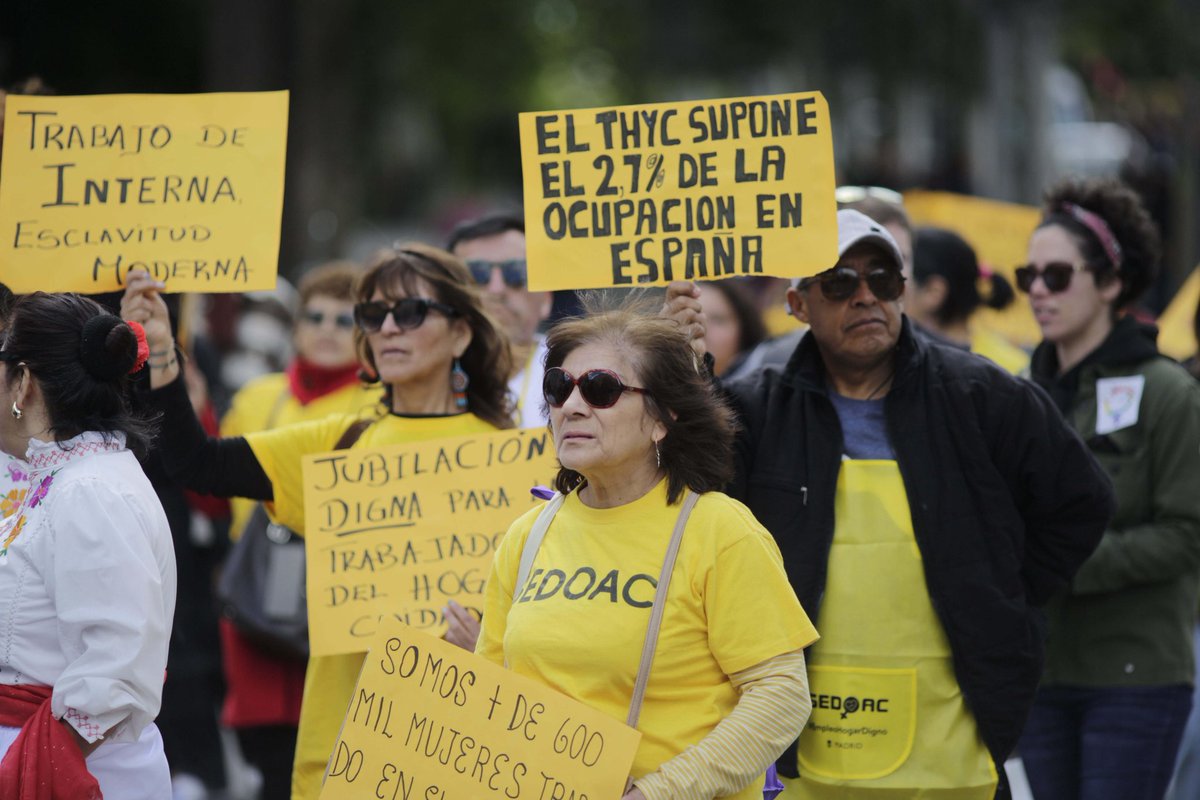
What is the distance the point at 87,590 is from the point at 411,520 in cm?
132

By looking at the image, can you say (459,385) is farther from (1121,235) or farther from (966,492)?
(1121,235)

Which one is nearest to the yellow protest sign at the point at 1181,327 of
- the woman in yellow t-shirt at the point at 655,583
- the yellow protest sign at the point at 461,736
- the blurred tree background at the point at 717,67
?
the woman in yellow t-shirt at the point at 655,583

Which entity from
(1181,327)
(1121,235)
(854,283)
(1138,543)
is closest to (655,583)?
(854,283)

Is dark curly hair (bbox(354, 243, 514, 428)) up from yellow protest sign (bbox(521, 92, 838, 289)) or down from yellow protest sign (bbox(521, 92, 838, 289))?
down

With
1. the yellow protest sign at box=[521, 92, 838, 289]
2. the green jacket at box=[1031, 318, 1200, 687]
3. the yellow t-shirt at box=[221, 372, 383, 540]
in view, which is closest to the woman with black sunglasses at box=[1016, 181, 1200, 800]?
the green jacket at box=[1031, 318, 1200, 687]

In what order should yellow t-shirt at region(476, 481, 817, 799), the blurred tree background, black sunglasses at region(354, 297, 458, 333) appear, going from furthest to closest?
1. the blurred tree background
2. black sunglasses at region(354, 297, 458, 333)
3. yellow t-shirt at region(476, 481, 817, 799)

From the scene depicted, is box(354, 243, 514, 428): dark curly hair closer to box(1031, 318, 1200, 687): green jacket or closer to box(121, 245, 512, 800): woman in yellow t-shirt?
box(121, 245, 512, 800): woman in yellow t-shirt

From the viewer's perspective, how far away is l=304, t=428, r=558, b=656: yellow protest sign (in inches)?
187

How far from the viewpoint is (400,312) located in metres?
4.95

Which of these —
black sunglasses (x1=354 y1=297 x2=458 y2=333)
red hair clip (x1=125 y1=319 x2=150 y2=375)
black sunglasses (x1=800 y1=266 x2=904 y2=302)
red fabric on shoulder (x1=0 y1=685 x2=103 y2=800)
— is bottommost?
red fabric on shoulder (x1=0 y1=685 x2=103 y2=800)

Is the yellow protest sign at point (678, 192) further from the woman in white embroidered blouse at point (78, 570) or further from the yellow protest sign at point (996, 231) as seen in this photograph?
the yellow protest sign at point (996, 231)

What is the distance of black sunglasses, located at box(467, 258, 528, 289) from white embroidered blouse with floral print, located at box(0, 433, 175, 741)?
223 cm

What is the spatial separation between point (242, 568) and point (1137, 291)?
320 centimetres

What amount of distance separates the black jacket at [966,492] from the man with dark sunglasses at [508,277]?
4.99 ft
